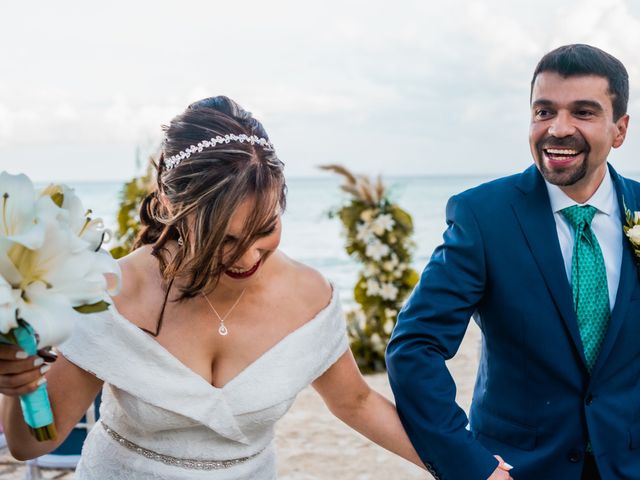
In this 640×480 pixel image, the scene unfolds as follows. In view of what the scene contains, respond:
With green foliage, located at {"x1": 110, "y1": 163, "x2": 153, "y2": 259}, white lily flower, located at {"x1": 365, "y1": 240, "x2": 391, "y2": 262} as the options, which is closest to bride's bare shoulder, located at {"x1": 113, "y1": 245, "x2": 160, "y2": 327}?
green foliage, located at {"x1": 110, "y1": 163, "x2": 153, "y2": 259}

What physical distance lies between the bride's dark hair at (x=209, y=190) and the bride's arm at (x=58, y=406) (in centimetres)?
40

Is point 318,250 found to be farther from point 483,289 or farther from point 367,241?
point 483,289

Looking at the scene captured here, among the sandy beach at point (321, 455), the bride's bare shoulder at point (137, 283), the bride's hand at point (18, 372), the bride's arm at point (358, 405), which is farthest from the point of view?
the sandy beach at point (321, 455)

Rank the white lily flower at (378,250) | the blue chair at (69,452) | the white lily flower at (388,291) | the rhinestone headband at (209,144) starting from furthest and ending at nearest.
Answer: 1. the white lily flower at (388,291)
2. the white lily flower at (378,250)
3. the blue chair at (69,452)
4. the rhinestone headband at (209,144)

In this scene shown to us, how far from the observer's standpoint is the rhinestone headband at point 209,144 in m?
2.46

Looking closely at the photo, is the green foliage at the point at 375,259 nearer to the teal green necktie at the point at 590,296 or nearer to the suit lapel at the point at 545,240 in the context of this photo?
the suit lapel at the point at 545,240

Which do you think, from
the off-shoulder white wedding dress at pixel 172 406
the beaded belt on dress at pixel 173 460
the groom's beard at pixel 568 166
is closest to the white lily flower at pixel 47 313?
the off-shoulder white wedding dress at pixel 172 406

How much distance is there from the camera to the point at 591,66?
268cm

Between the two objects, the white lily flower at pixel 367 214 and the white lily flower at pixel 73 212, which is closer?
the white lily flower at pixel 73 212

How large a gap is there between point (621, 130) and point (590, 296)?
614 mm

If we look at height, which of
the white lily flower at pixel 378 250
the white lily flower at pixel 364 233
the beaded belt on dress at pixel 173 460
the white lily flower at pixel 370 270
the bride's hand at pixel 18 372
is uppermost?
the bride's hand at pixel 18 372

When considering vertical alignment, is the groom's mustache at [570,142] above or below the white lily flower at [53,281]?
above

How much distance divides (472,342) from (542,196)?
27.7 ft

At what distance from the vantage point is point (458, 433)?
2576 mm
